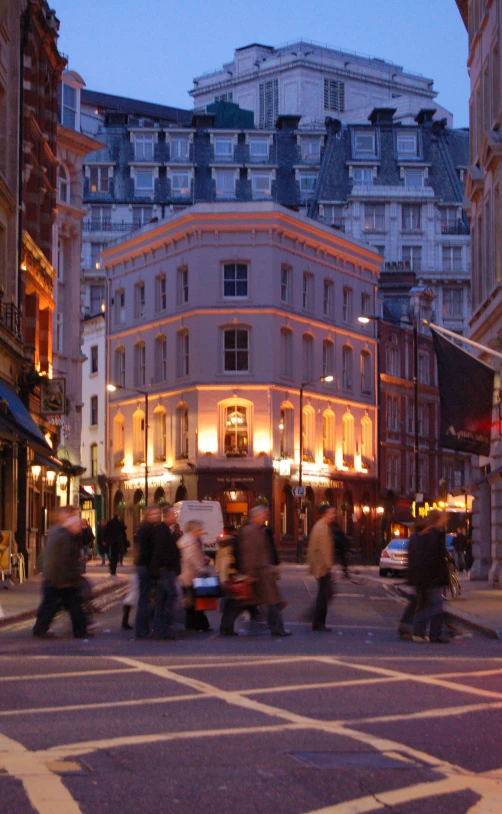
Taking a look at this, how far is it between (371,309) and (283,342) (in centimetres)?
1037

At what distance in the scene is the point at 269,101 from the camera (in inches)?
4786

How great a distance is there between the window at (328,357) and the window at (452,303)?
79.8 feet

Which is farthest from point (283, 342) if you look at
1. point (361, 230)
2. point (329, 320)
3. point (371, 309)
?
point (361, 230)

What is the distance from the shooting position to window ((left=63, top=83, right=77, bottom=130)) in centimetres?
5972

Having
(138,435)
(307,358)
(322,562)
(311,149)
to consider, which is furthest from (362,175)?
(322,562)

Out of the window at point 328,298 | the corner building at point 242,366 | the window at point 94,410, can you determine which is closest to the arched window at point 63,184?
the corner building at point 242,366

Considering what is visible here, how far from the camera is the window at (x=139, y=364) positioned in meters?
75.8

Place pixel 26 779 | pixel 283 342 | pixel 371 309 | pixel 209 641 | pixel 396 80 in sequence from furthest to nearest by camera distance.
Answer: pixel 396 80, pixel 371 309, pixel 283 342, pixel 209 641, pixel 26 779

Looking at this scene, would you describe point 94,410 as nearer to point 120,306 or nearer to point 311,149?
point 120,306

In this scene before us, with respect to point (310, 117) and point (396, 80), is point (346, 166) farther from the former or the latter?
point (396, 80)

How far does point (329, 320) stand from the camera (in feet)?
246

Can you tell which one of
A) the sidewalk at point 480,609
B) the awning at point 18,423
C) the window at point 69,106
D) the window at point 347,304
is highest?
the window at point 69,106

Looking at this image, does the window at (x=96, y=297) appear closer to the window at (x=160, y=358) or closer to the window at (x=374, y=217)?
the window at (x=374, y=217)

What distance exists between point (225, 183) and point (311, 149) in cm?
714
